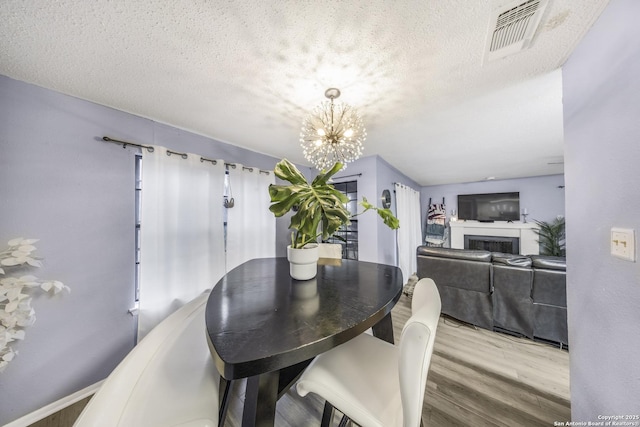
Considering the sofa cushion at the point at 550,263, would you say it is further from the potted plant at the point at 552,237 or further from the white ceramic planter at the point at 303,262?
the potted plant at the point at 552,237

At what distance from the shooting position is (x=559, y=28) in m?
0.93

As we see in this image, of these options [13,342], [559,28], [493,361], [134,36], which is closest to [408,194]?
[493,361]

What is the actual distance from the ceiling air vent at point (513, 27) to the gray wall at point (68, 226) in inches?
99.8

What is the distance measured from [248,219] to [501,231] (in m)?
5.59

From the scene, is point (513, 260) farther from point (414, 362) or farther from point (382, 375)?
point (414, 362)

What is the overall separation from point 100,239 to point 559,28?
122 inches

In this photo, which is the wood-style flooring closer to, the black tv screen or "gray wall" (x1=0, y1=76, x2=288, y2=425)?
"gray wall" (x1=0, y1=76, x2=288, y2=425)

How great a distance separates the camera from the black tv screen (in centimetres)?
451

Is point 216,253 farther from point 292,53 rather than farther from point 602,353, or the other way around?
point 602,353

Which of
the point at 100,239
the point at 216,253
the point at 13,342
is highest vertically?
the point at 100,239

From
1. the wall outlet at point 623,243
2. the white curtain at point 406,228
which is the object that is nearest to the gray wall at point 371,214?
the white curtain at point 406,228

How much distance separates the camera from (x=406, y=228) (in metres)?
3.71

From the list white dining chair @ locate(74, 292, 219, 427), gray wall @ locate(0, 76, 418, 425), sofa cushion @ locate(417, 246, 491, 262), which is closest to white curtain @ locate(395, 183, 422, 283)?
sofa cushion @ locate(417, 246, 491, 262)

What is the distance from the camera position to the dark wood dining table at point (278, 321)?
1.67ft
